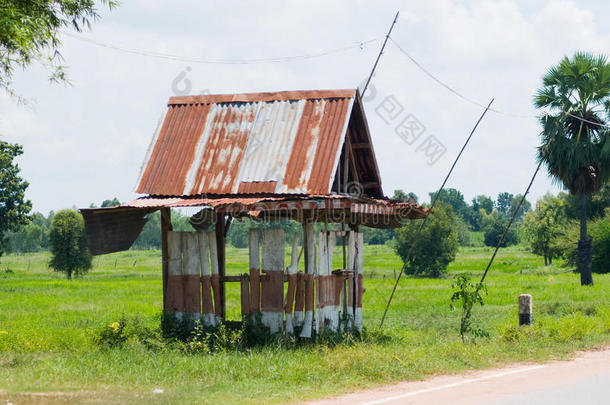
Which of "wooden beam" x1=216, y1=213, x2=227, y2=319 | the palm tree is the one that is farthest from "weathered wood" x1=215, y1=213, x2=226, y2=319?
the palm tree

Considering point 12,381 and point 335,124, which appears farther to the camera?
point 335,124

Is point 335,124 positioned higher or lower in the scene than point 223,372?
higher

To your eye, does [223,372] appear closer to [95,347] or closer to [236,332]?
[236,332]

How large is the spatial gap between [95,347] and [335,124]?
6170mm

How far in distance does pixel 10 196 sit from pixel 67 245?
6.49 metres

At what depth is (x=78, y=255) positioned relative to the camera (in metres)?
54.7

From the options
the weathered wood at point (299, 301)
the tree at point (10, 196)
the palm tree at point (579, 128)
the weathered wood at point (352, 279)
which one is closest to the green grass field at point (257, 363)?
the weathered wood at point (299, 301)

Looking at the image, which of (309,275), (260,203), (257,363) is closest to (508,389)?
(257,363)

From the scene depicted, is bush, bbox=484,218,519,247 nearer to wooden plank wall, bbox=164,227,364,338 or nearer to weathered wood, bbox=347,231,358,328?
weathered wood, bbox=347,231,358,328

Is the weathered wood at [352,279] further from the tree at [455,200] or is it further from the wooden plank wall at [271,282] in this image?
the tree at [455,200]

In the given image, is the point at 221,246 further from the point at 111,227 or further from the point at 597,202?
the point at 597,202

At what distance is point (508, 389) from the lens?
9258 mm

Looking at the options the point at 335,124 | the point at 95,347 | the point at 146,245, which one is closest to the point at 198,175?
the point at 335,124

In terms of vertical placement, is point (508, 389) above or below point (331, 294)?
below
